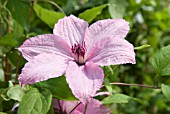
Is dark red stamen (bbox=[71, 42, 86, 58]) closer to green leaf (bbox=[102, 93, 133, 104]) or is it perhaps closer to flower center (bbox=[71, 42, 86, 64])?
flower center (bbox=[71, 42, 86, 64])

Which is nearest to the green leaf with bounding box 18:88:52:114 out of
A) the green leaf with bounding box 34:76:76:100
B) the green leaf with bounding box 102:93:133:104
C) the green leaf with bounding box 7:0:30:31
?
the green leaf with bounding box 34:76:76:100

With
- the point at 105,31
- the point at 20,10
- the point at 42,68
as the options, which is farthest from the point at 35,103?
the point at 20,10

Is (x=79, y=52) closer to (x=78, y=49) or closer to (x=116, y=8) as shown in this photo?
(x=78, y=49)

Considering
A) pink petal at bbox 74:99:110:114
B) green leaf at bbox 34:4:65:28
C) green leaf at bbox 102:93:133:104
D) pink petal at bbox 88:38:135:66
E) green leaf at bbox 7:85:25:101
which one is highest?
green leaf at bbox 34:4:65:28

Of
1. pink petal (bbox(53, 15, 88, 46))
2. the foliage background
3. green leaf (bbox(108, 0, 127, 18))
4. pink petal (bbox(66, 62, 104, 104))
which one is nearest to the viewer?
pink petal (bbox(66, 62, 104, 104))

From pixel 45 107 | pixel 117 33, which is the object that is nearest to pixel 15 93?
pixel 45 107

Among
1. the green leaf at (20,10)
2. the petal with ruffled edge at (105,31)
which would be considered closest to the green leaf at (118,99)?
the petal with ruffled edge at (105,31)

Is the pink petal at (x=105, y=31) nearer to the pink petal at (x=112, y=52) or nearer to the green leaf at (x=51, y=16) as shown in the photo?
the pink petal at (x=112, y=52)
